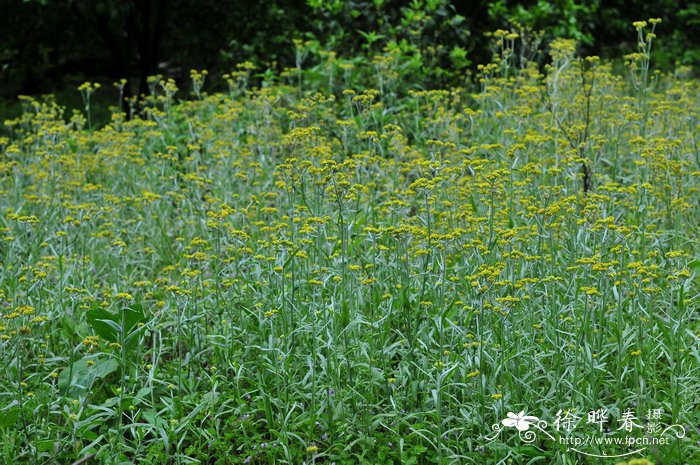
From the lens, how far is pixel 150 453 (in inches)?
139

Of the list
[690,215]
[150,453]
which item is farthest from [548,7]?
[150,453]

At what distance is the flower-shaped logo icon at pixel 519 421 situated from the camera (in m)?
3.41

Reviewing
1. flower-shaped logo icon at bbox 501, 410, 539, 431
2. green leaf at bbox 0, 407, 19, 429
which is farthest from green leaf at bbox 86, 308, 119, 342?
flower-shaped logo icon at bbox 501, 410, 539, 431

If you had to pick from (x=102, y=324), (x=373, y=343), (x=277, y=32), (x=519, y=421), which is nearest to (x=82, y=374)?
(x=102, y=324)

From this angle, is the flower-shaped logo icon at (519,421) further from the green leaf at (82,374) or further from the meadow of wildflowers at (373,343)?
the green leaf at (82,374)

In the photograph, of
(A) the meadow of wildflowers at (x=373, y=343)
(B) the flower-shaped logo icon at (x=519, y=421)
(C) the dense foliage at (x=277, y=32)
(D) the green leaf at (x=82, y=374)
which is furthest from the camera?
(C) the dense foliage at (x=277, y=32)

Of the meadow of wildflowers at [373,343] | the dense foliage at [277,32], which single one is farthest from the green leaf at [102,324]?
the dense foliage at [277,32]

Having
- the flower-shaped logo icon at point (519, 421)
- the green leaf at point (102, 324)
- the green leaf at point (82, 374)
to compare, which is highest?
the green leaf at point (102, 324)

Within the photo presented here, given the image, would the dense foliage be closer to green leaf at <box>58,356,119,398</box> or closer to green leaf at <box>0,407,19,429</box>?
green leaf at <box>58,356,119,398</box>

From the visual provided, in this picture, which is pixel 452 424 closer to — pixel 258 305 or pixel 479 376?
pixel 479 376

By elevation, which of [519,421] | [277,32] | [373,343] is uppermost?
[277,32]

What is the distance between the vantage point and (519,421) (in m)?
3.44

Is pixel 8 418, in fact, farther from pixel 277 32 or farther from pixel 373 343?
pixel 277 32

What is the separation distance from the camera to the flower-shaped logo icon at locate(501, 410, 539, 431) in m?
3.41
